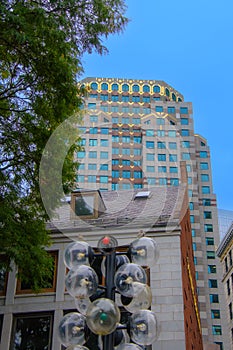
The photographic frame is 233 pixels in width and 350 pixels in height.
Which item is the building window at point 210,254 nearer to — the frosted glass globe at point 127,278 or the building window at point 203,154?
the building window at point 203,154

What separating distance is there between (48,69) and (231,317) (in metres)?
58.2

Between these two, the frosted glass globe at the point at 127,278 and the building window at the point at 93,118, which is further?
the building window at the point at 93,118

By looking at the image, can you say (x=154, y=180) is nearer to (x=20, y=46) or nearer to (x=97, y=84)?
(x=20, y=46)

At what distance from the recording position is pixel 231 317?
2594 inches

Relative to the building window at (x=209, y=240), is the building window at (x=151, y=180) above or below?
below

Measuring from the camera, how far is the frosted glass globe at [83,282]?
7.60m

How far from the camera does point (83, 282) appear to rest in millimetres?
7590

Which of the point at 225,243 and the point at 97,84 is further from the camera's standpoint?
the point at 97,84

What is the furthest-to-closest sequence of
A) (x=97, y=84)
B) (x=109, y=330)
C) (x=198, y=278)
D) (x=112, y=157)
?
(x=97, y=84) < (x=198, y=278) < (x=112, y=157) < (x=109, y=330)

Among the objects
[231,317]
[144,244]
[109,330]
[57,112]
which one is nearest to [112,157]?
[57,112]

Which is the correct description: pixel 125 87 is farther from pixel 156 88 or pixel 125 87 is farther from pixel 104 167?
pixel 104 167

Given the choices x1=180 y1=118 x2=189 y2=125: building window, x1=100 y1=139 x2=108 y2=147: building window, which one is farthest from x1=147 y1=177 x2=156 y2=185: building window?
x1=180 y1=118 x2=189 y2=125: building window

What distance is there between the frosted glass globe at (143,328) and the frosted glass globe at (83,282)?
30.3 inches

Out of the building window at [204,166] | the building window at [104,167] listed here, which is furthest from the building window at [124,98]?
the building window at [104,167]
